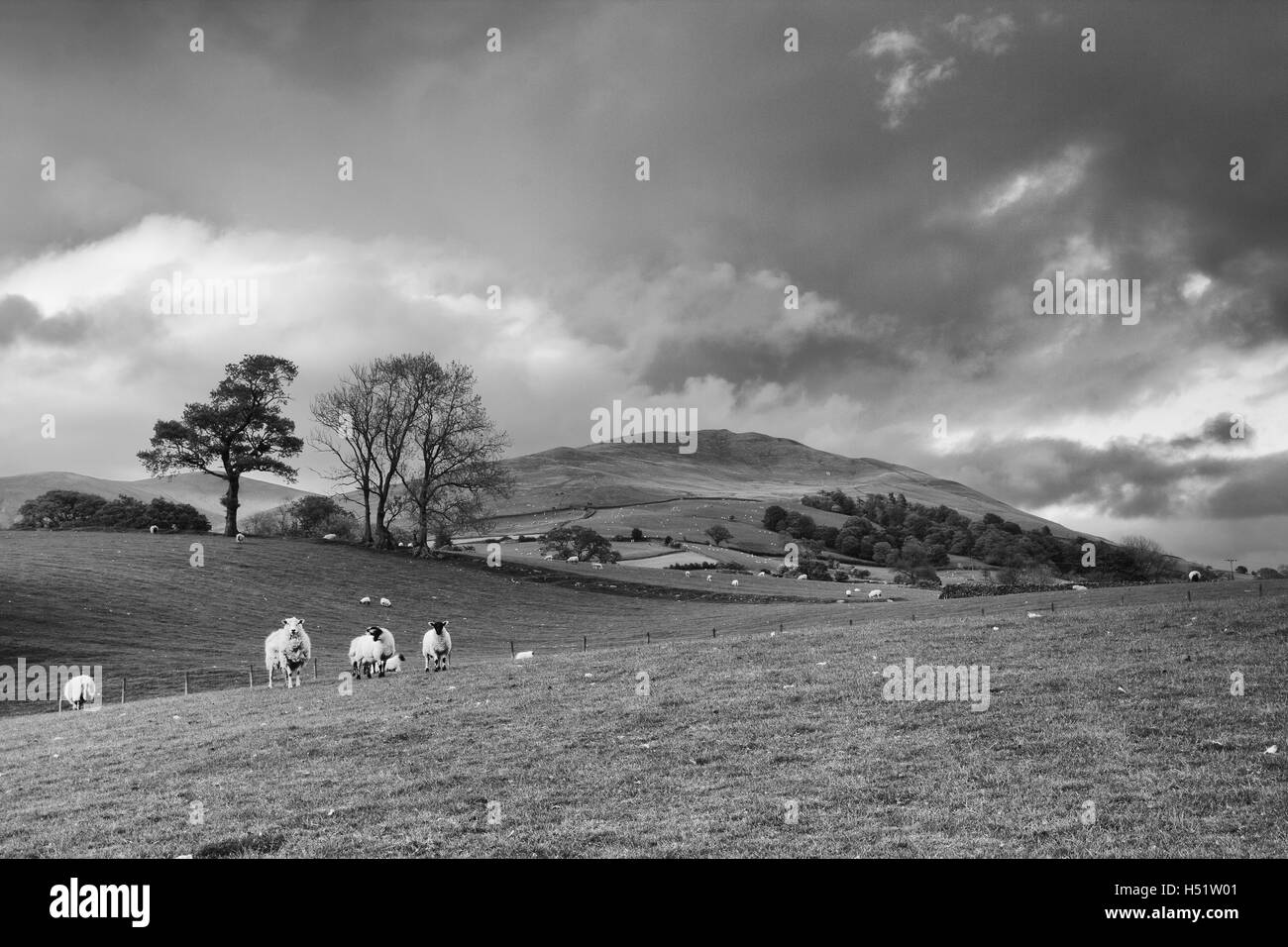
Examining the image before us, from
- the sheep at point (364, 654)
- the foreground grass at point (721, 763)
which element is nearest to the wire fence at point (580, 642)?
the sheep at point (364, 654)

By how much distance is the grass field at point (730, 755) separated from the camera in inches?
523

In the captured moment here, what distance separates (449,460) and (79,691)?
5065cm

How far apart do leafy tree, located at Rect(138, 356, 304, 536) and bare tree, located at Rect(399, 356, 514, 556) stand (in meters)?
13.6

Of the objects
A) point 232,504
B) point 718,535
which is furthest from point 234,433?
point 718,535

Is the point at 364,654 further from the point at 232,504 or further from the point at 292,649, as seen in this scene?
the point at 232,504

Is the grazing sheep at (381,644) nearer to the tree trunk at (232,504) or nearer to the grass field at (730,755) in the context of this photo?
the grass field at (730,755)

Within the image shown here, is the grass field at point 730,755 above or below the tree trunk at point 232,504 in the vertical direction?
below

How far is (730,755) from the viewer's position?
18.5 meters

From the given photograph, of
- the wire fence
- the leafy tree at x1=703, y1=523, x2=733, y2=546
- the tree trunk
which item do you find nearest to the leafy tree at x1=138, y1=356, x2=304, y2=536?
the tree trunk

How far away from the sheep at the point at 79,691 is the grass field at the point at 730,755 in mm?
3802

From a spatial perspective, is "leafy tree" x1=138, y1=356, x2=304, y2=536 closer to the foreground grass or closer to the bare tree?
the bare tree
